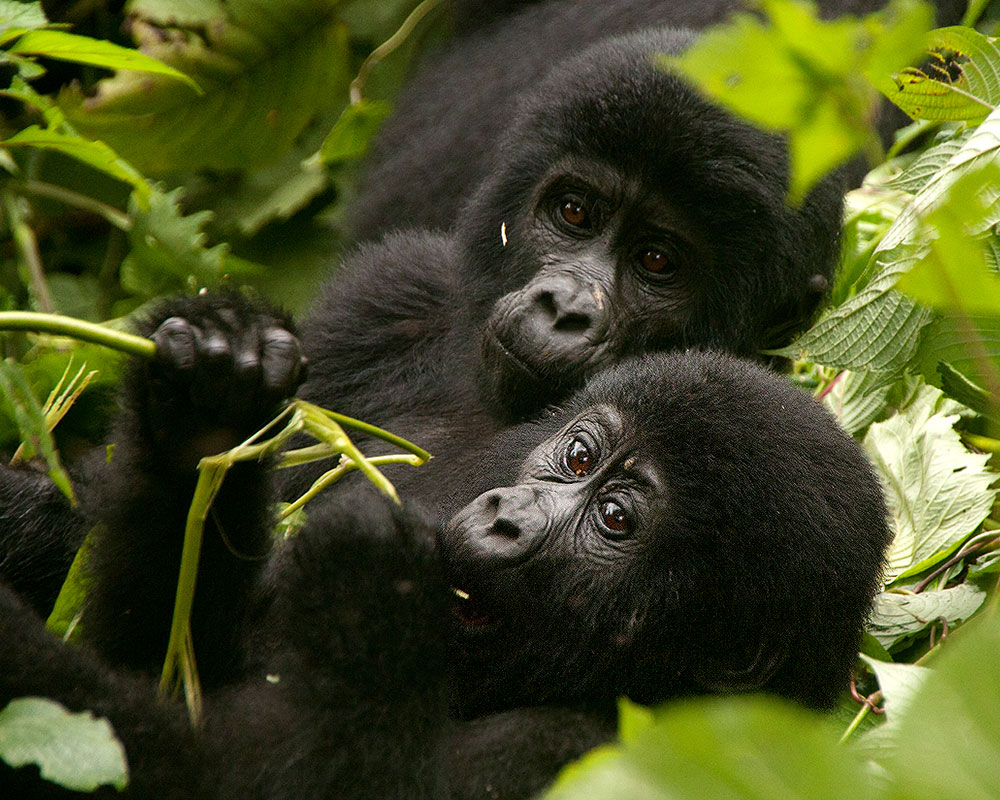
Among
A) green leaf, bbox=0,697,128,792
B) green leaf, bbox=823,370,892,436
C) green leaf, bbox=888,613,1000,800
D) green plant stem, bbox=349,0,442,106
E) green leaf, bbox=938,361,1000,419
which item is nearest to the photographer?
green leaf, bbox=888,613,1000,800

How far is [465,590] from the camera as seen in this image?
7.29 ft

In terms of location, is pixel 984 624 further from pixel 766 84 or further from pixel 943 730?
pixel 766 84

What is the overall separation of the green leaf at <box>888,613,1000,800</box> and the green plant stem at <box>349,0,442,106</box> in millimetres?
4339

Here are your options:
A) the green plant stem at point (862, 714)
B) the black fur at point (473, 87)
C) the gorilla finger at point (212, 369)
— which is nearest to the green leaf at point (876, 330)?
the green plant stem at point (862, 714)

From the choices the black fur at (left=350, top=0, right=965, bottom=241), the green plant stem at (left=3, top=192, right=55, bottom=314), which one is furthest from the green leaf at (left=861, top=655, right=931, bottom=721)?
the green plant stem at (left=3, top=192, right=55, bottom=314)

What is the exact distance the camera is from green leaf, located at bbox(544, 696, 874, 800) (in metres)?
1.00

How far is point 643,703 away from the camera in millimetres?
2248

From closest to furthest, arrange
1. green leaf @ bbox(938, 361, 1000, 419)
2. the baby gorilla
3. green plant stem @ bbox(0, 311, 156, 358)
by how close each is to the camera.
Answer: the baby gorilla < green plant stem @ bbox(0, 311, 156, 358) < green leaf @ bbox(938, 361, 1000, 419)

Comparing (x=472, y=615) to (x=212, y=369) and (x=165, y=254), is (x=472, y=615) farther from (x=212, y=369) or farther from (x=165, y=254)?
(x=165, y=254)

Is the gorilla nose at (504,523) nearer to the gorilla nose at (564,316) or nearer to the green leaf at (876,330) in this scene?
the gorilla nose at (564,316)

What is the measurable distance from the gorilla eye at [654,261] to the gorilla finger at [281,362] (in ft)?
3.80

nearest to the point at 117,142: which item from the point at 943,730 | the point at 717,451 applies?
the point at 717,451

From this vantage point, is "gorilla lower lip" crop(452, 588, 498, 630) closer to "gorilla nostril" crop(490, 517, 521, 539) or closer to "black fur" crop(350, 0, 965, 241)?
"gorilla nostril" crop(490, 517, 521, 539)

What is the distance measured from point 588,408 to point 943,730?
1.55 metres
